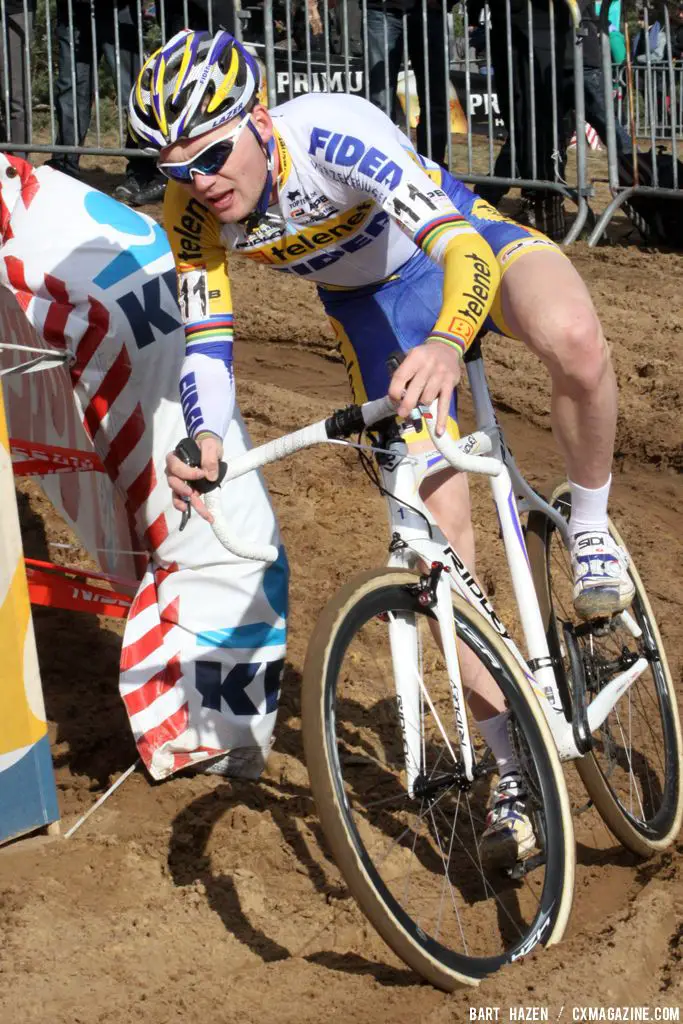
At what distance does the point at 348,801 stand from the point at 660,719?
4.74 ft

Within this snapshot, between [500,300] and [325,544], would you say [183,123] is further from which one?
[325,544]

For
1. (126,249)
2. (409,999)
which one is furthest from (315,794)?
(126,249)

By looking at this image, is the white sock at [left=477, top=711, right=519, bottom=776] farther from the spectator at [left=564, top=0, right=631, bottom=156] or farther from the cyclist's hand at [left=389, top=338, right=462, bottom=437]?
the spectator at [left=564, top=0, right=631, bottom=156]

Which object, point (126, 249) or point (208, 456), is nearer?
point (208, 456)

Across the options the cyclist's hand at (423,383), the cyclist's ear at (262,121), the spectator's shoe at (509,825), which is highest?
the cyclist's ear at (262,121)

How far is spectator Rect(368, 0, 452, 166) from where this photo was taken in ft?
31.2

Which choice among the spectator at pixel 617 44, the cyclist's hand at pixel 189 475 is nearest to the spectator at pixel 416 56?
the spectator at pixel 617 44

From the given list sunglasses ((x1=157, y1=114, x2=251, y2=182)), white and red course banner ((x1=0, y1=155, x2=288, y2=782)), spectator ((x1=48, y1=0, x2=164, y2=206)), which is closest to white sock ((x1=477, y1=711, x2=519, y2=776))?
white and red course banner ((x1=0, y1=155, x2=288, y2=782))

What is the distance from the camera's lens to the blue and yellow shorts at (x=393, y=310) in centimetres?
358

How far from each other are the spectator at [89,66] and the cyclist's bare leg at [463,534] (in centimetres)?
696

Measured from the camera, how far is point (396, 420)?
2877 millimetres

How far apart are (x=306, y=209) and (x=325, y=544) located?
2.37 meters

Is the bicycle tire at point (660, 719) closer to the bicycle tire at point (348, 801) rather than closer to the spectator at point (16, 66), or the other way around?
the bicycle tire at point (348, 801)

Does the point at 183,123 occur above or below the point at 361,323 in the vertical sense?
above
